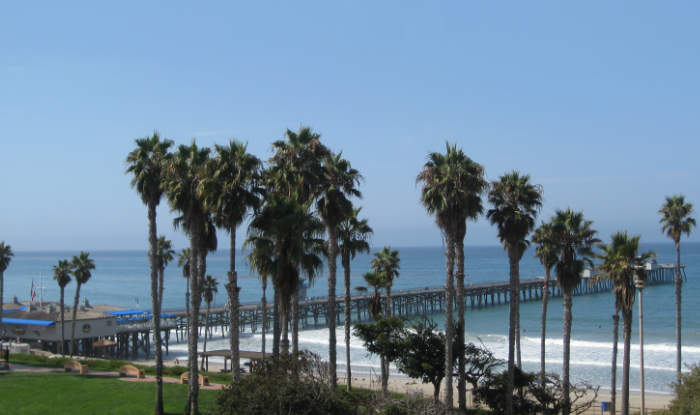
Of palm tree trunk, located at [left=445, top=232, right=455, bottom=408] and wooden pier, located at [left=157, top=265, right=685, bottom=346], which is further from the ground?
palm tree trunk, located at [left=445, top=232, right=455, bottom=408]

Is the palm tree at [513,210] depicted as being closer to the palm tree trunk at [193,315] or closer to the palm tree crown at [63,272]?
the palm tree trunk at [193,315]

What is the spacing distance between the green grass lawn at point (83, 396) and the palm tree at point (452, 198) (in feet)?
34.8

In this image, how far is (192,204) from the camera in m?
24.0

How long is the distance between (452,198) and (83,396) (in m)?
18.6

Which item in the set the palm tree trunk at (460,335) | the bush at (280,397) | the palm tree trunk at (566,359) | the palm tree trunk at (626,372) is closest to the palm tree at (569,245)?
the palm tree trunk at (566,359)

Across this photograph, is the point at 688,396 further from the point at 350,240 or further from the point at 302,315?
the point at 302,315

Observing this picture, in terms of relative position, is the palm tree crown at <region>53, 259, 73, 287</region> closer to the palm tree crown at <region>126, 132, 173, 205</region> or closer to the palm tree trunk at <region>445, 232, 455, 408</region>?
the palm tree crown at <region>126, 132, 173, 205</region>

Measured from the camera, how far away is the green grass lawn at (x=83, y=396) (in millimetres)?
26297

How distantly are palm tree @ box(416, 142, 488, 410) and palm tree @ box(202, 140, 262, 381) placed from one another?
6.93 m

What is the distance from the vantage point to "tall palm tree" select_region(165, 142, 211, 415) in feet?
78.7

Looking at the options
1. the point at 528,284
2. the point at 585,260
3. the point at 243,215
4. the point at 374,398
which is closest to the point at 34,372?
the point at 243,215

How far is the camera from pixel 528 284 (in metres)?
116

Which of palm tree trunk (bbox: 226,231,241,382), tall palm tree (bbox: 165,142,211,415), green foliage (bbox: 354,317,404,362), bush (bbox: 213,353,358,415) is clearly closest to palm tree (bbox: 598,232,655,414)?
green foliage (bbox: 354,317,404,362)

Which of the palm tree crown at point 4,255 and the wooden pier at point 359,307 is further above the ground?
the palm tree crown at point 4,255
